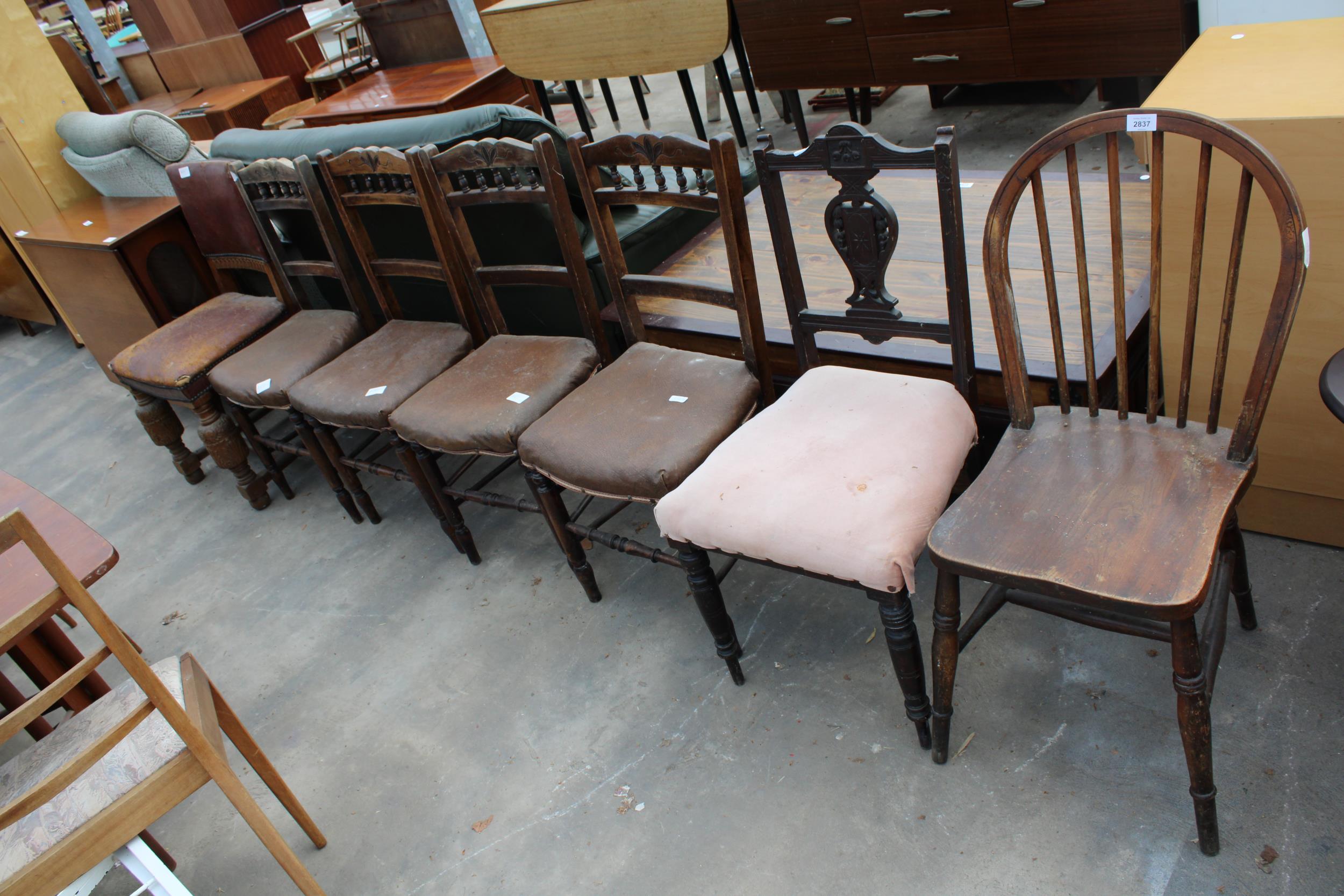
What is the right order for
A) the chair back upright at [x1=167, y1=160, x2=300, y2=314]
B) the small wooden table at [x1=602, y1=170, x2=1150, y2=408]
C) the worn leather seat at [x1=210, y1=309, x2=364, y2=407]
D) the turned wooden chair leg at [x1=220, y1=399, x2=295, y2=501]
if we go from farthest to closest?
the turned wooden chair leg at [x1=220, y1=399, x2=295, y2=501], the chair back upright at [x1=167, y1=160, x2=300, y2=314], the worn leather seat at [x1=210, y1=309, x2=364, y2=407], the small wooden table at [x1=602, y1=170, x2=1150, y2=408]

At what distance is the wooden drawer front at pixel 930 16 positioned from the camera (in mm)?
3150

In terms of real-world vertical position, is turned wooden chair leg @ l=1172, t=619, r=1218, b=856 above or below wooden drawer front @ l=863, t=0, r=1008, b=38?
below

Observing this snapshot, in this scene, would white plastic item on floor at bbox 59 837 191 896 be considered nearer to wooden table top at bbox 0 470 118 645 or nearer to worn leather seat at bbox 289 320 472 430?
wooden table top at bbox 0 470 118 645

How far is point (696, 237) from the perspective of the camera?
256cm

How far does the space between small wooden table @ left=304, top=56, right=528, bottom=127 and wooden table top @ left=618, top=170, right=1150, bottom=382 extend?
2557 millimetres

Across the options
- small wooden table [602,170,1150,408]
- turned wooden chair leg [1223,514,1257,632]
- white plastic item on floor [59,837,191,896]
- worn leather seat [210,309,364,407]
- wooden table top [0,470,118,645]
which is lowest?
turned wooden chair leg [1223,514,1257,632]

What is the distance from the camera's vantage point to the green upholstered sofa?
2408 millimetres

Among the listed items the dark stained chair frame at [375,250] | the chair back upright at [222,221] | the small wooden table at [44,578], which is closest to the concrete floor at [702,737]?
the dark stained chair frame at [375,250]

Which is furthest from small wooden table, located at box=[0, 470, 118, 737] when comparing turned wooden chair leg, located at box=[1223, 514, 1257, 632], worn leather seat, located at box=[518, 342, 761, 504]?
turned wooden chair leg, located at box=[1223, 514, 1257, 632]

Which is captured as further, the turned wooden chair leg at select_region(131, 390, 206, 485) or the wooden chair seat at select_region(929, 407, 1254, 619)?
the turned wooden chair leg at select_region(131, 390, 206, 485)

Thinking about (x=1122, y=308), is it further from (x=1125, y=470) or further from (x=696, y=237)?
(x=696, y=237)

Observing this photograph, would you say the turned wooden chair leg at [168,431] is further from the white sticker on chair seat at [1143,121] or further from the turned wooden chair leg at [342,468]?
the white sticker on chair seat at [1143,121]

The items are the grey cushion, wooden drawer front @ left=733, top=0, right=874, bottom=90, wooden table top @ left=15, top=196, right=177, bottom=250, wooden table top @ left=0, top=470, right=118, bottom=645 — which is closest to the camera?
wooden table top @ left=0, top=470, right=118, bottom=645

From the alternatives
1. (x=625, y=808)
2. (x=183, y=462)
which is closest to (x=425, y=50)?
(x=183, y=462)
